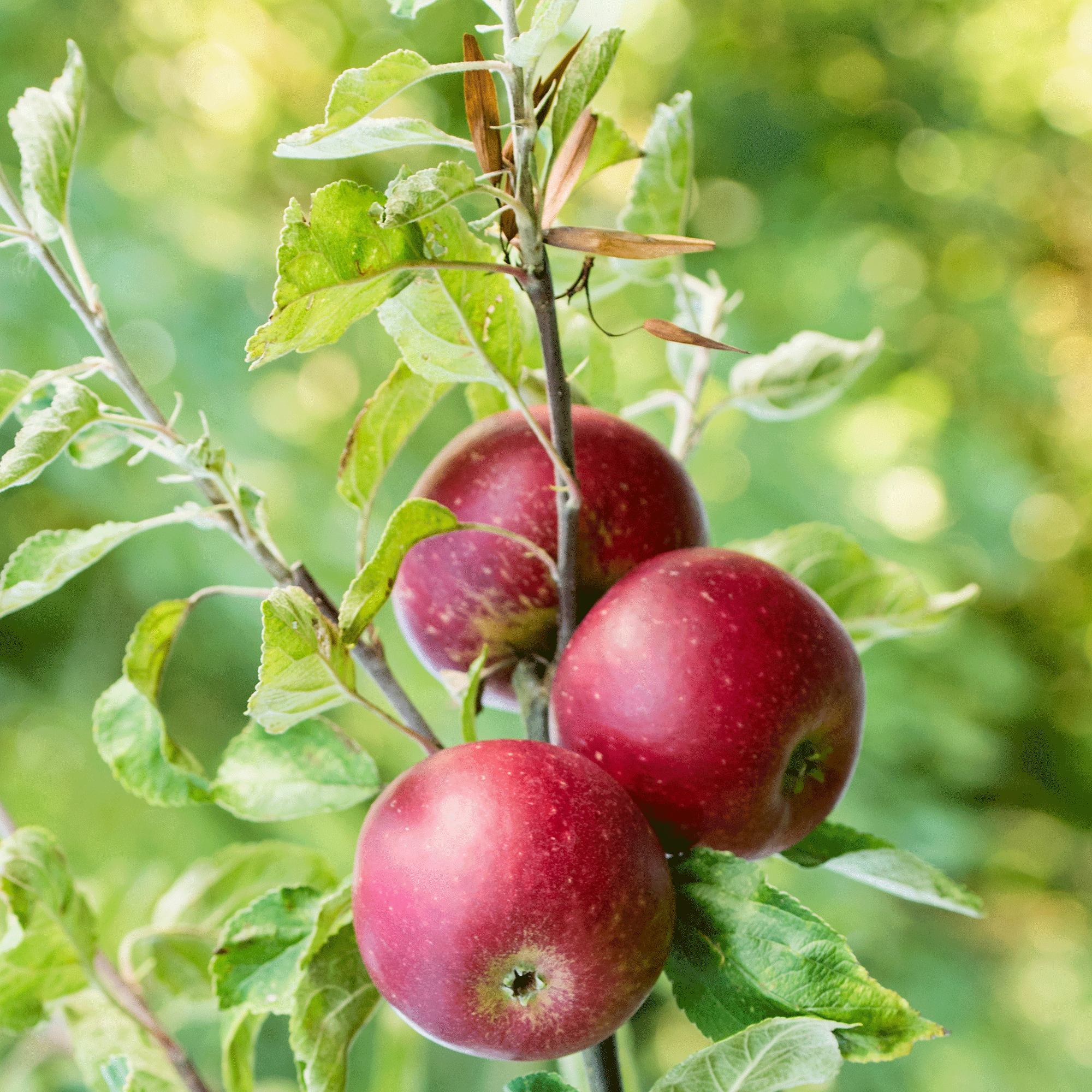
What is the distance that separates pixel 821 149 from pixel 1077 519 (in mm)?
1086

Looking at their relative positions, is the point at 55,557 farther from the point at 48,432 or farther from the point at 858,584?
the point at 858,584

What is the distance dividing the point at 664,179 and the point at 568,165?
12 cm

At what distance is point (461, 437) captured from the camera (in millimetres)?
368

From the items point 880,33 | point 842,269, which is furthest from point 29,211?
point 880,33

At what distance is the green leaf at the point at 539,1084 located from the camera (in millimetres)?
282

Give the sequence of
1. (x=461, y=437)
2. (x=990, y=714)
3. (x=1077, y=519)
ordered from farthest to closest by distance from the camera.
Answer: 1. (x=1077, y=519)
2. (x=990, y=714)
3. (x=461, y=437)

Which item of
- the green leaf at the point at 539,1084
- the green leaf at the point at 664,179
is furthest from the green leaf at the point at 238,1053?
the green leaf at the point at 664,179

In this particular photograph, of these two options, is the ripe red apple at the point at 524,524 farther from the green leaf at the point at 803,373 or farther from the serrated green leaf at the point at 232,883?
the serrated green leaf at the point at 232,883

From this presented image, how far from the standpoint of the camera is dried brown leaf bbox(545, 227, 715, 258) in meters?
0.25

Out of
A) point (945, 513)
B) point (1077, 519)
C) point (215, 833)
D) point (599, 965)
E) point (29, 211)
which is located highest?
point (29, 211)

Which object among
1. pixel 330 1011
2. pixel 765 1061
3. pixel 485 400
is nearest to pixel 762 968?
pixel 765 1061

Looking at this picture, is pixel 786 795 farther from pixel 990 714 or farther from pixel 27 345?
pixel 990 714

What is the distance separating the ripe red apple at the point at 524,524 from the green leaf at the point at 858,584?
65 mm

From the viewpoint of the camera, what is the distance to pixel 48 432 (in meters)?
0.26
